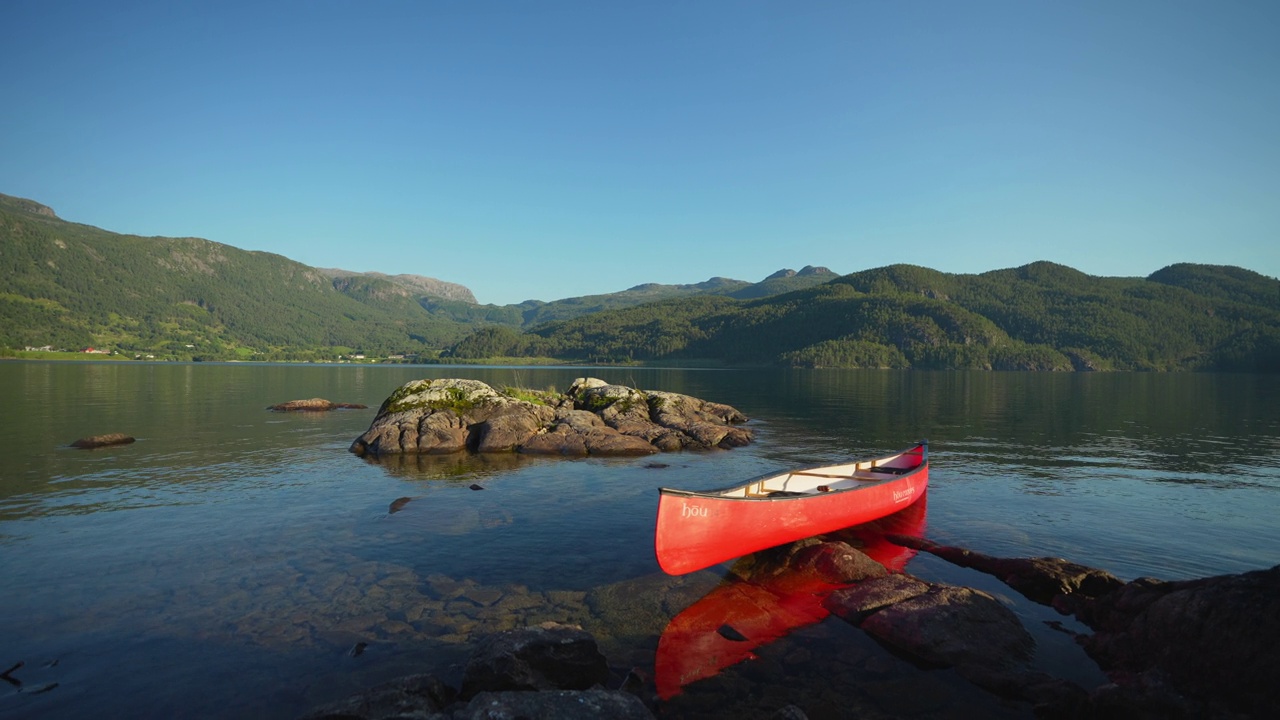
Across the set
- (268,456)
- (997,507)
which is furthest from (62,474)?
(997,507)

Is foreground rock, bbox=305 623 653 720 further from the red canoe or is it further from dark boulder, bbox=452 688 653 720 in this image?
the red canoe

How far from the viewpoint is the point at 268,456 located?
2573cm

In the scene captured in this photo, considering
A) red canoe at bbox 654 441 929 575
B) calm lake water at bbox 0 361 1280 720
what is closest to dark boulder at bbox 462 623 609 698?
calm lake water at bbox 0 361 1280 720

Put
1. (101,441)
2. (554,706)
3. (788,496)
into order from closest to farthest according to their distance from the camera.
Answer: (554,706) → (788,496) → (101,441)

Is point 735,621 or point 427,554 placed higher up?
point 427,554

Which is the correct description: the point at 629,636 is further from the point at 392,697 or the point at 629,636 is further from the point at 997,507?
the point at 997,507

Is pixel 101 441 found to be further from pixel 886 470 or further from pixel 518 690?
pixel 886 470

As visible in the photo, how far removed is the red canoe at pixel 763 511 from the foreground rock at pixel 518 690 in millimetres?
3109

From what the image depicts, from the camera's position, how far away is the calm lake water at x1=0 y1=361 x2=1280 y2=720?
815cm

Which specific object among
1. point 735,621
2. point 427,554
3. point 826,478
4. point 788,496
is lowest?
point 735,621

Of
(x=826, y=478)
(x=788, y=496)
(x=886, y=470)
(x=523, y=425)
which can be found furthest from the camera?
(x=523, y=425)

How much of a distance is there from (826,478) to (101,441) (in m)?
31.8

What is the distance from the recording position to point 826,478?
59.2ft

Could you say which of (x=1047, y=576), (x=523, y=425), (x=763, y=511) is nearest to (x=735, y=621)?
(x=763, y=511)
